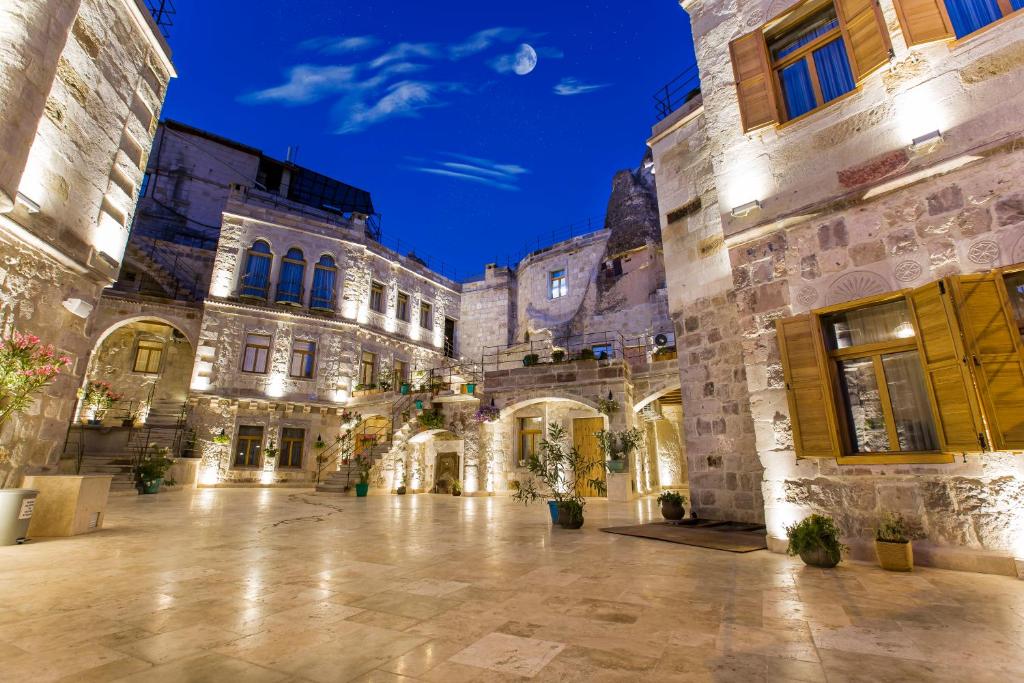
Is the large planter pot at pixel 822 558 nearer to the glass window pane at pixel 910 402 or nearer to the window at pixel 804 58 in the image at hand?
the glass window pane at pixel 910 402

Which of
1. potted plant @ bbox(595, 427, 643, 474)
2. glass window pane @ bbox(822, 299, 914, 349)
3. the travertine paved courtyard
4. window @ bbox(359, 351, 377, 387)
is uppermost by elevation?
window @ bbox(359, 351, 377, 387)

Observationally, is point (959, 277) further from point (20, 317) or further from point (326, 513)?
point (20, 317)

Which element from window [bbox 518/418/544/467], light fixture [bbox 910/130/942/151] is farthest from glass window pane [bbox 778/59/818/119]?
window [bbox 518/418/544/467]

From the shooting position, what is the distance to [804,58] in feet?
18.9

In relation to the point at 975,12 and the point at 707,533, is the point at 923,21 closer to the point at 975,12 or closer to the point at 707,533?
the point at 975,12

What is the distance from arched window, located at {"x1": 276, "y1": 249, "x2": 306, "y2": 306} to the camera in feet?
62.3

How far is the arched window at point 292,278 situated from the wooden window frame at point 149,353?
17.1 ft

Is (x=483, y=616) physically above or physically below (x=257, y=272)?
below

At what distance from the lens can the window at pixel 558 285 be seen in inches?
875

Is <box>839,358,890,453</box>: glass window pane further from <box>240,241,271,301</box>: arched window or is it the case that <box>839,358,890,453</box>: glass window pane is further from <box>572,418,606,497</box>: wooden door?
<box>240,241,271,301</box>: arched window

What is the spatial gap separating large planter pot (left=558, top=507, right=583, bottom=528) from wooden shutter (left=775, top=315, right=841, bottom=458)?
10.6ft

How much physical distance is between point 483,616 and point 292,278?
64.1ft

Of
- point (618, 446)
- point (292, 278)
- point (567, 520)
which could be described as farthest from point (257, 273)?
point (567, 520)

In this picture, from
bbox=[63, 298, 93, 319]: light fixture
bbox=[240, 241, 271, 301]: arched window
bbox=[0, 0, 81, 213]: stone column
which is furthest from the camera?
bbox=[240, 241, 271, 301]: arched window
